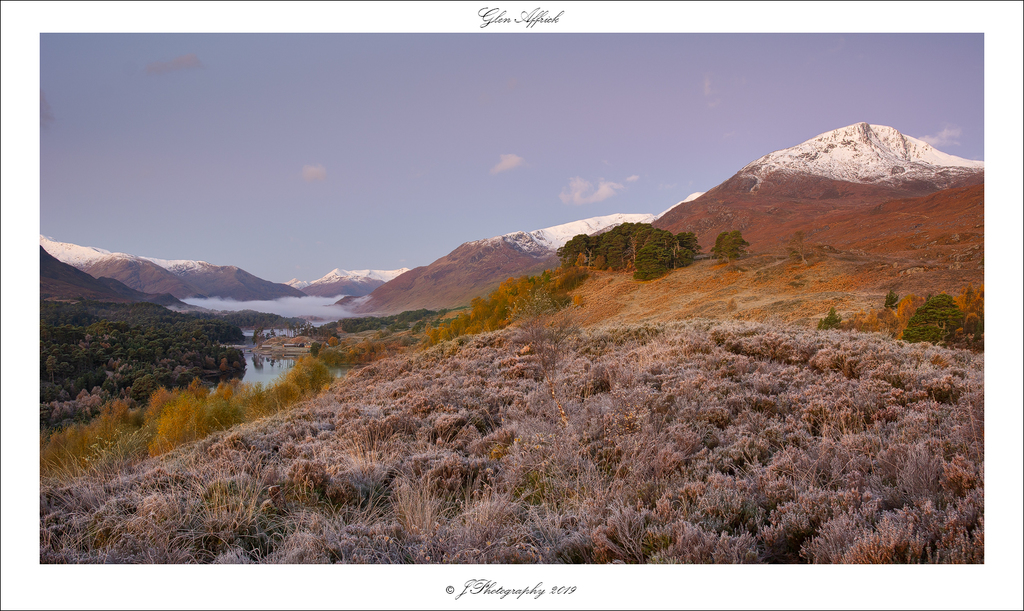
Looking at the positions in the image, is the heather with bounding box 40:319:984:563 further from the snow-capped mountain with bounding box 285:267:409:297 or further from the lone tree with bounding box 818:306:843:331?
the snow-capped mountain with bounding box 285:267:409:297

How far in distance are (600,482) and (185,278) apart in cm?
1600

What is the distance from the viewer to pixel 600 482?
9.45 feet

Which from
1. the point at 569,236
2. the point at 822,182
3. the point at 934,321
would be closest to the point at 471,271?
the point at 569,236

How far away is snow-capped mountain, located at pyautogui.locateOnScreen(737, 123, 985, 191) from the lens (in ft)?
24.7

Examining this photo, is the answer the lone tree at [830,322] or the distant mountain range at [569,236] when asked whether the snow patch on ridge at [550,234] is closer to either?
the distant mountain range at [569,236]

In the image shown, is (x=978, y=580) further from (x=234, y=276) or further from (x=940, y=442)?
(x=234, y=276)

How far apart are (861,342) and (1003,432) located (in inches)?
144

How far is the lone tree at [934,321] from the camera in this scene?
21.7 ft

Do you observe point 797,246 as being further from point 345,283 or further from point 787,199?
point 345,283

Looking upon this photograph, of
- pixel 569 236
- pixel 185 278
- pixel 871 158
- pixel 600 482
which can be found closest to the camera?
pixel 600 482

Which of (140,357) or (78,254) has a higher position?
(78,254)

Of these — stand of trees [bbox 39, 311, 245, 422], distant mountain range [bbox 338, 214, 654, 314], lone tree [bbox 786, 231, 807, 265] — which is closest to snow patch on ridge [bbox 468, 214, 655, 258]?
distant mountain range [bbox 338, 214, 654, 314]

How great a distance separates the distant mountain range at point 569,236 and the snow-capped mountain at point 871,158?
57 millimetres
